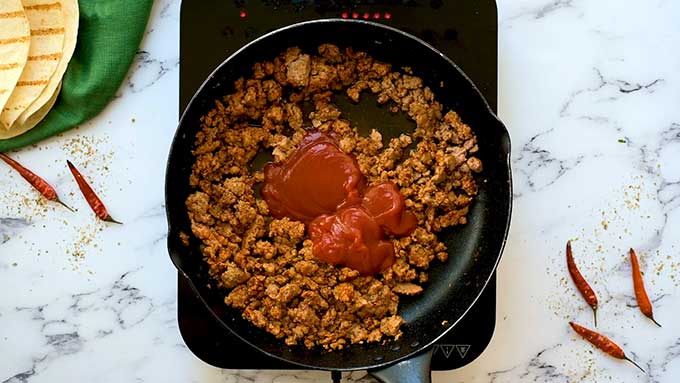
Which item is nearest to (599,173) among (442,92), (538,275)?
(538,275)

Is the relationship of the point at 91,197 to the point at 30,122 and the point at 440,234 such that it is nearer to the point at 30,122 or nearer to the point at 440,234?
the point at 30,122

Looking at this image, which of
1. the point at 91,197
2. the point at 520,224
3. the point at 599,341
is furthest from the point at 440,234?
the point at 91,197

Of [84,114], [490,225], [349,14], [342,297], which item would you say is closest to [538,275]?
[490,225]

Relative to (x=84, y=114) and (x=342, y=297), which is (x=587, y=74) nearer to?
(x=342, y=297)

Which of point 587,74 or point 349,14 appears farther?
point 587,74

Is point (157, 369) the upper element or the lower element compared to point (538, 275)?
lower

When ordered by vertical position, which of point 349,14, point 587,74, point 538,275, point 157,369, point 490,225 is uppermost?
point 349,14

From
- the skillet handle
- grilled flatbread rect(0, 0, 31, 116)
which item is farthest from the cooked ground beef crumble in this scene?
grilled flatbread rect(0, 0, 31, 116)
